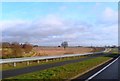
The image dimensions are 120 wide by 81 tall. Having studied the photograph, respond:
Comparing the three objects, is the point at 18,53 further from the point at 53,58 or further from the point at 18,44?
the point at 53,58

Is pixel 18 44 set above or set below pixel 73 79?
above

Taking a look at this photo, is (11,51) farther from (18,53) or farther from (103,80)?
(103,80)

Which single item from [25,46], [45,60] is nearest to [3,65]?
[45,60]

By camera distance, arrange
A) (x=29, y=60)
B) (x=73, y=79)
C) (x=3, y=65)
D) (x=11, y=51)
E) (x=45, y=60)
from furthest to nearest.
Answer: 1. (x=11, y=51)
2. (x=45, y=60)
3. (x=29, y=60)
4. (x=3, y=65)
5. (x=73, y=79)

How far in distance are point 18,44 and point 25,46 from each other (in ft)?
17.7

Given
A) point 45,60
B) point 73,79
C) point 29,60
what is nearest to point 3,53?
point 45,60

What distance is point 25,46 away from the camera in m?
54.9

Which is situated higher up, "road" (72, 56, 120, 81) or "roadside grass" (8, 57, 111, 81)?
"roadside grass" (8, 57, 111, 81)

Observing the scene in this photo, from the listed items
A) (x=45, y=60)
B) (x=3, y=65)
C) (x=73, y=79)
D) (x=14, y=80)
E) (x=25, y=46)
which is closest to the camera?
(x=14, y=80)

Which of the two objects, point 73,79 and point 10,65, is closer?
point 73,79

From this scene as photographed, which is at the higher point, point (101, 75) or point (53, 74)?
point (53, 74)

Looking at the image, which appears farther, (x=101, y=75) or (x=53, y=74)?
(x=101, y=75)

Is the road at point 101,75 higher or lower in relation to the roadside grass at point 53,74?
lower

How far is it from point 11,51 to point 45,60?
610 cm
